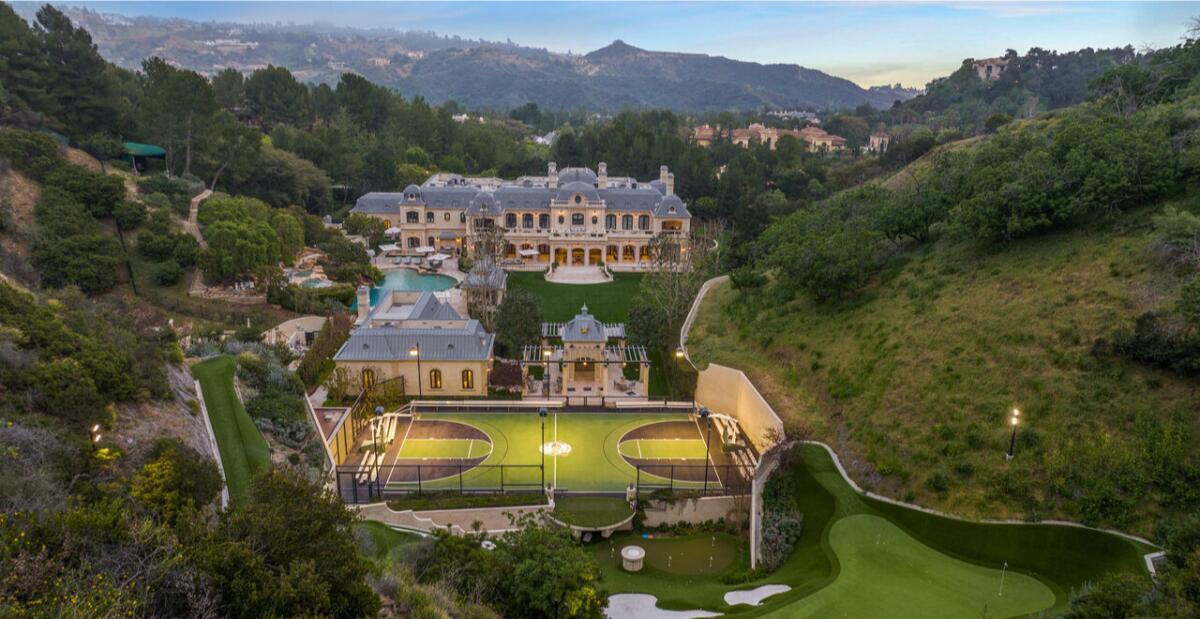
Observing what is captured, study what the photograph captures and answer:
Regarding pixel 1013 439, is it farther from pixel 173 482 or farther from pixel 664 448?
pixel 173 482

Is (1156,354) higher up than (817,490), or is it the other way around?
(1156,354)

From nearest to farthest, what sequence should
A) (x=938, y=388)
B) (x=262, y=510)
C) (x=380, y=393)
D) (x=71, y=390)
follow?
(x=262, y=510) → (x=71, y=390) → (x=938, y=388) → (x=380, y=393)

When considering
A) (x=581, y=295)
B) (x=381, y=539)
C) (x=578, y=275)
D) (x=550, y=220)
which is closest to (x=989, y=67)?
(x=550, y=220)

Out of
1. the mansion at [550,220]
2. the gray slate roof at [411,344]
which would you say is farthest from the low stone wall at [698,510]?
the mansion at [550,220]

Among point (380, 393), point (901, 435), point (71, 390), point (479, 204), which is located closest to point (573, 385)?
point (380, 393)

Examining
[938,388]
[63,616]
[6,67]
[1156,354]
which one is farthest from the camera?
[6,67]

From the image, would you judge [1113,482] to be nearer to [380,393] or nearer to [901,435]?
[901,435]

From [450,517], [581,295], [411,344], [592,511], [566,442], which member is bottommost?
[592,511]
